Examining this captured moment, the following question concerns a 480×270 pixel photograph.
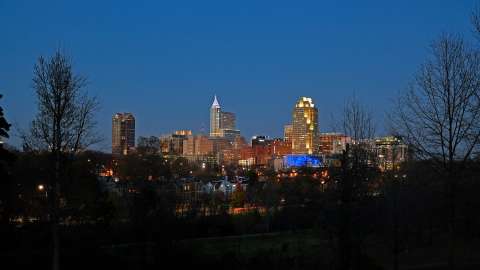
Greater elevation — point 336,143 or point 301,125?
point 301,125

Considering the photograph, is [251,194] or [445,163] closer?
[445,163]

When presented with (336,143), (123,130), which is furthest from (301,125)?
(336,143)

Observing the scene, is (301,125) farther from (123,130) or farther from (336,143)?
(336,143)

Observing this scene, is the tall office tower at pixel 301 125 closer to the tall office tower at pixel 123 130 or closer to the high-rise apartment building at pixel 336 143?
the tall office tower at pixel 123 130

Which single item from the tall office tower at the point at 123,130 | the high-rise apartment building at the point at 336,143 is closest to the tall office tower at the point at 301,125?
the tall office tower at the point at 123,130

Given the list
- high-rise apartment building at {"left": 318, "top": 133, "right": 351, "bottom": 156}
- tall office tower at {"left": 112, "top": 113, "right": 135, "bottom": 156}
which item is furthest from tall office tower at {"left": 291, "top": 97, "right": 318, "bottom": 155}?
high-rise apartment building at {"left": 318, "top": 133, "right": 351, "bottom": 156}

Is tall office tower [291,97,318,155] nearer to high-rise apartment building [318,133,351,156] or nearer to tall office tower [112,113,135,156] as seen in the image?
tall office tower [112,113,135,156]

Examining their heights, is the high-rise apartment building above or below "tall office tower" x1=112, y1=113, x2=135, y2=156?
below

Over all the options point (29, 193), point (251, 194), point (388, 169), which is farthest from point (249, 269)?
point (251, 194)

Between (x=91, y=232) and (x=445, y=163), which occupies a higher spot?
(x=445, y=163)

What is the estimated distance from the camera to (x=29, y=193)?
24609 mm

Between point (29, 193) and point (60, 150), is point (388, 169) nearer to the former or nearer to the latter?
point (60, 150)

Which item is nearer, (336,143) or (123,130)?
(336,143)

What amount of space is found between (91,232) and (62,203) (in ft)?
37.1
